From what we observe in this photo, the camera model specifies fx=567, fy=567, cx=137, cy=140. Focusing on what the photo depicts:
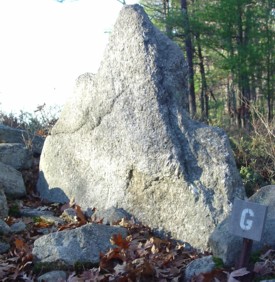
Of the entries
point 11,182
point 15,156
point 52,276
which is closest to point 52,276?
point 52,276

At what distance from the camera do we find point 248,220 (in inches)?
180

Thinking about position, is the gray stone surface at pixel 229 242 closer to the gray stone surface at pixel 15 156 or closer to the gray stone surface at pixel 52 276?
the gray stone surface at pixel 52 276

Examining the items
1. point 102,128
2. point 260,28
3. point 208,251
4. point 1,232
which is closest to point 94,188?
point 102,128

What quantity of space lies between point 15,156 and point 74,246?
3.88m

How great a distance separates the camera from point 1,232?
6188 millimetres

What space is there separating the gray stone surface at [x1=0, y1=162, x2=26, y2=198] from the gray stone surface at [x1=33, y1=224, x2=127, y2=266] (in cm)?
253

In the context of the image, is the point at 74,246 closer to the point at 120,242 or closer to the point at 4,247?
the point at 120,242

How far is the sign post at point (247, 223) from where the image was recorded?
4496 millimetres

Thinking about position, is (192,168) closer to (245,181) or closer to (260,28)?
(245,181)

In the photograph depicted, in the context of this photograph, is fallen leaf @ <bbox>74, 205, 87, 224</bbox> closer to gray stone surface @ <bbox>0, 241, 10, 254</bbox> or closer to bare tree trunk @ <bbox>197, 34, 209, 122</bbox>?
gray stone surface @ <bbox>0, 241, 10, 254</bbox>

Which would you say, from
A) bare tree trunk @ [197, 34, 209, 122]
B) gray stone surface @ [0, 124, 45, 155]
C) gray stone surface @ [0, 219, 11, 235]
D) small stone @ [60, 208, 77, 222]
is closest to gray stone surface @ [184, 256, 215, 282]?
small stone @ [60, 208, 77, 222]

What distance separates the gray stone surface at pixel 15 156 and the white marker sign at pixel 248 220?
498 cm

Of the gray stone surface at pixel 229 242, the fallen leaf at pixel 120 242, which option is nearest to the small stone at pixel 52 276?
the fallen leaf at pixel 120 242

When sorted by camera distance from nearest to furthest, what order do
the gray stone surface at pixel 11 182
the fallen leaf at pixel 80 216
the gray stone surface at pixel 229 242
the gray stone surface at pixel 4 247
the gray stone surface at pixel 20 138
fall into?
1. the gray stone surface at pixel 229 242
2. the gray stone surface at pixel 4 247
3. the fallen leaf at pixel 80 216
4. the gray stone surface at pixel 11 182
5. the gray stone surface at pixel 20 138
